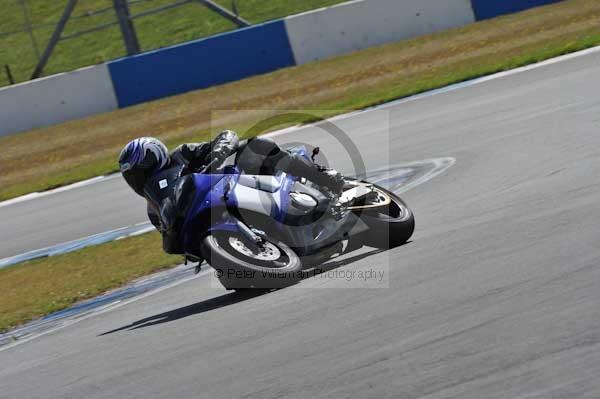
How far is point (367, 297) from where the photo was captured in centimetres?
640

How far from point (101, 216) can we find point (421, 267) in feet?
23.9

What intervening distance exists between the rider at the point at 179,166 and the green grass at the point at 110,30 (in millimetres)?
15609

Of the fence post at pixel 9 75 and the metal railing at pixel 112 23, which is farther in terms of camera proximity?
the fence post at pixel 9 75

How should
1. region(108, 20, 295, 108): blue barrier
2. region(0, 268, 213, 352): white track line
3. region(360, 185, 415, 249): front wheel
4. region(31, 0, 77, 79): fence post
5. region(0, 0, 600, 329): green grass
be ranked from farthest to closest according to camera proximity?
region(31, 0, 77, 79): fence post < region(108, 20, 295, 108): blue barrier < region(0, 0, 600, 329): green grass < region(0, 268, 213, 352): white track line < region(360, 185, 415, 249): front wheel

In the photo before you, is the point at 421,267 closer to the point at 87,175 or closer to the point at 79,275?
the point at 79,275

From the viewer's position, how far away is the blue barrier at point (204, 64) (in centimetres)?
2175

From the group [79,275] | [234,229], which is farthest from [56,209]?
[234,229]

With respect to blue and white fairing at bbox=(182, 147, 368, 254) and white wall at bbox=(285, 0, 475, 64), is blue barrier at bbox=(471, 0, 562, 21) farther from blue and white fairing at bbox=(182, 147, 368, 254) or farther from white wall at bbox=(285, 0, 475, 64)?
blue and white fairing at bbox=(182, 147, 368, 254)

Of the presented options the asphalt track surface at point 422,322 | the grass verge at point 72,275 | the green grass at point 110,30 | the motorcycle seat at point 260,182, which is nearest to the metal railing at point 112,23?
the green grass at point 110,30

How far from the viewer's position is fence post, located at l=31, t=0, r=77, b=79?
2306 centimetres

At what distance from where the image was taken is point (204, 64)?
71.9 ft

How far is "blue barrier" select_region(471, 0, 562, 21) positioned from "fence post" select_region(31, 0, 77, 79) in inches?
360

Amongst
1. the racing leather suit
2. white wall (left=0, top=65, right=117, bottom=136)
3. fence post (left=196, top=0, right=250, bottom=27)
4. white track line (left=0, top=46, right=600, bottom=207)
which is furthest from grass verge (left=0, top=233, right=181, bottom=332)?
fence post (left=196, top=0, right=250, bottom=27)

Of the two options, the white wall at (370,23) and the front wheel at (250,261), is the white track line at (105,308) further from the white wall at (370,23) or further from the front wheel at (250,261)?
the white wall at (370,23)
